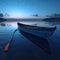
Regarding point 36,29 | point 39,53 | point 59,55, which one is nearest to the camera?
point 59,55

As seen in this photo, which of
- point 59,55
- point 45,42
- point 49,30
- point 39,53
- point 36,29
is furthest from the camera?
point 36,29

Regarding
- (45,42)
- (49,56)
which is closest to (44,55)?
(49,56)

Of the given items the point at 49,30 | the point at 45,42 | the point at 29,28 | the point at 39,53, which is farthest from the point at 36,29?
the point at 39,53

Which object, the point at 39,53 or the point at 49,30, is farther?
the point at 49,30

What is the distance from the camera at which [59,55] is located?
11547 mm

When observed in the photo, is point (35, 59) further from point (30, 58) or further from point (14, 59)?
point (14, 59)

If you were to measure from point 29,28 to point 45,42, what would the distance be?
16.2m

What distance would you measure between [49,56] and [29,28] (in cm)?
1942

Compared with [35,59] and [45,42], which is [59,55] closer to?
[35,59]

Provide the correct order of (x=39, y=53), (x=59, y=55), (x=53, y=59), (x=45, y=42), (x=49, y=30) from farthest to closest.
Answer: (x=49, y=30), (x=45, y=42), (x=39, y=53), (x=59, y=55), (x=53, y=59)

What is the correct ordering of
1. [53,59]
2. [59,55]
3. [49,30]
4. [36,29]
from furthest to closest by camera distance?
[36,29] < [49,30] < [59,55] < [53,59]

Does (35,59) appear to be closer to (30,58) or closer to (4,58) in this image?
(30,58)

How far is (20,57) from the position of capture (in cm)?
1138

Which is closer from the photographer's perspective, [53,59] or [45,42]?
[53,59]
